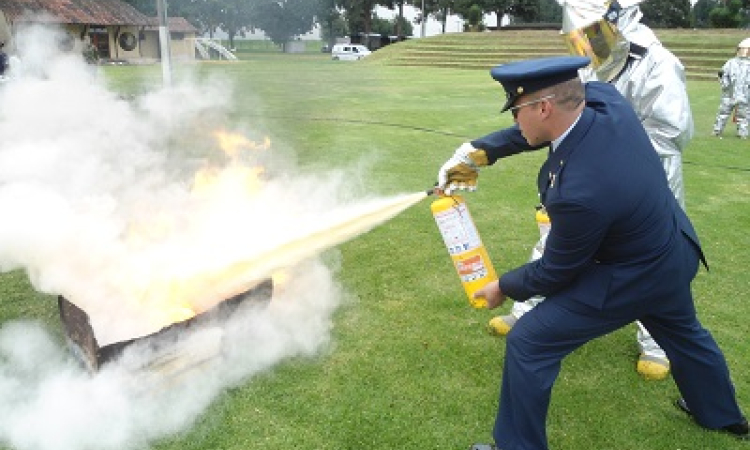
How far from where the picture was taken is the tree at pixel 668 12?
2131 inches

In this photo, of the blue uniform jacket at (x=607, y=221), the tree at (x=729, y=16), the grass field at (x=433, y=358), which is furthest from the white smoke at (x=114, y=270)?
the tree at (x=729, y=16)

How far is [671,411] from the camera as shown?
11.2 feet

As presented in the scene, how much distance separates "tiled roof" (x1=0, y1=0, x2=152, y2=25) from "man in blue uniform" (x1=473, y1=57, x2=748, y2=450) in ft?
26.1

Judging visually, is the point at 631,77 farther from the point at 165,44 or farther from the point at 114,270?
the point at 165,44

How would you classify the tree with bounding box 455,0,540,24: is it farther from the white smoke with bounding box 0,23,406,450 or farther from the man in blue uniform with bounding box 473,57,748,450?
the man in blue uniform with bounding box 473,57,748,450

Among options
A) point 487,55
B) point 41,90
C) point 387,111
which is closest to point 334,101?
point 387,111

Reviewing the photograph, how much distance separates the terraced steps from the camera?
91.1ft

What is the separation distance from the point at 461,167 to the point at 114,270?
242 centimetres

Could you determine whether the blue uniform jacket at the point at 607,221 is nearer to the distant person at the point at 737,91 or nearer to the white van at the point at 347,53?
the distant person at the point at 737,91

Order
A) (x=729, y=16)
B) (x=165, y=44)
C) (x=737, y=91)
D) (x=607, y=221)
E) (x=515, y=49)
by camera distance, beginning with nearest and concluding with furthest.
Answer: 1. (x=607, y=221)
2. (x=165, y=44)
3. (x=737, y=91)
4. (x=515, y=49)
5. (x=729, y=16)

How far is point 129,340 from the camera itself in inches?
128

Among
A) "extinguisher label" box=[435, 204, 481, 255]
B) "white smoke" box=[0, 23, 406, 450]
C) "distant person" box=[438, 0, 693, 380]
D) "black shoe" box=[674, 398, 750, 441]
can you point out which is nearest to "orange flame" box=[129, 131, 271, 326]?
"white smoke" box=[0, 23, 406, 450]

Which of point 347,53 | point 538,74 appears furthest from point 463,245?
point 347,53

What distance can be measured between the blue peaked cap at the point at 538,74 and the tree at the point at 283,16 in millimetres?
5326
